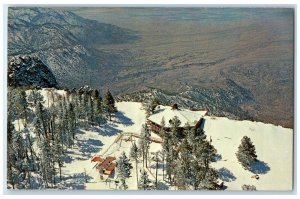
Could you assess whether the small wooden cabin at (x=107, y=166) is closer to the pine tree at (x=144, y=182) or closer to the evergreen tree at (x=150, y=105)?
the pine tree at (x=144, y=182)

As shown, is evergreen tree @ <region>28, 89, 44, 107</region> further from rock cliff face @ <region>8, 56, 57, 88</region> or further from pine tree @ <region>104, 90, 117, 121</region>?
pine tree @ <region>104, 90, 117, 121</region>

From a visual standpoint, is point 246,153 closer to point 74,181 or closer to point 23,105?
point 74,181

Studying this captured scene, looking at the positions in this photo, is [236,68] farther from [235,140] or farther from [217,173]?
[217,173]

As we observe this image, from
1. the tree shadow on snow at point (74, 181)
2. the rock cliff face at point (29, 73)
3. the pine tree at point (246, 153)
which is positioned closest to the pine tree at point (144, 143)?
the tree shadow on snow at point (74, 181)

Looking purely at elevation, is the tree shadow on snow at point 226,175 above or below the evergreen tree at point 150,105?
below

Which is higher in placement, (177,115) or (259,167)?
(177,115)

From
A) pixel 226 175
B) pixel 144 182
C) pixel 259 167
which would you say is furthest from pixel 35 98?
pixel 259 167
